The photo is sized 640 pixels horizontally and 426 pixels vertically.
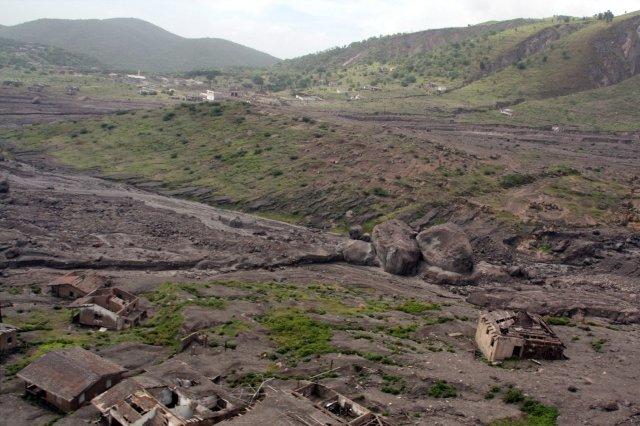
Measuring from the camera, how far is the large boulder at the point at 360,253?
2105 inches

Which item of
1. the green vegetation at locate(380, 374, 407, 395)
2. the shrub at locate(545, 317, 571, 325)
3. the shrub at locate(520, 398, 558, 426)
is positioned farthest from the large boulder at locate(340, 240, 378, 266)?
Result: the shrub at locate(520, 398, 558, 426)

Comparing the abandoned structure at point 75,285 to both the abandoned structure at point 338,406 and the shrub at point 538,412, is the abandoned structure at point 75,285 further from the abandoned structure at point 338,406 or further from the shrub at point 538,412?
the shrub at point 538,412

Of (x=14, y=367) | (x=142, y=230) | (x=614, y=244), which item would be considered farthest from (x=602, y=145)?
(x=14, y=367)

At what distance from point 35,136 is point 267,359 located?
6966 cm

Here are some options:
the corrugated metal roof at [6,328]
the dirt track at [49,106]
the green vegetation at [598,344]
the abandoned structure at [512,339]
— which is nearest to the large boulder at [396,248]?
the abandoned structure at [512,339]

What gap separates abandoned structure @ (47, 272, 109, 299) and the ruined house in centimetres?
1540

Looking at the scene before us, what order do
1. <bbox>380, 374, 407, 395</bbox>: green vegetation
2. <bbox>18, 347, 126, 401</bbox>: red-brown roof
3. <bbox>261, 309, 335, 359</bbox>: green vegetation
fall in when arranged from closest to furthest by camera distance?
1. <bbox>18, 347, 126, 401</bbox>: red-brown roof
2. <bbox>380, 374, 407, 395</bbox>: green vegetation
3. <bbox>261, 309, 335, 359</bbox>: green vegetation

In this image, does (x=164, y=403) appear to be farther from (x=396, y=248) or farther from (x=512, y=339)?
(x=396, y=248)

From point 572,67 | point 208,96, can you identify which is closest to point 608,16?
point 572,67

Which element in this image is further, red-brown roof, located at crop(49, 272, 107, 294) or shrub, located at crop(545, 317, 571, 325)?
red-brown roof, located at crop(49, 272, 107, 294)

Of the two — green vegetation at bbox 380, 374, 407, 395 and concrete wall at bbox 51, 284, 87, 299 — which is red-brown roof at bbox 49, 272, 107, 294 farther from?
green vegetation at bbox 380, 374, 407, 395

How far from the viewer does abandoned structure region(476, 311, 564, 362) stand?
3281 centimetres

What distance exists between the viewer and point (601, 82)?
125188 millimetres

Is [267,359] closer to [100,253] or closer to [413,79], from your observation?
[100,253]
